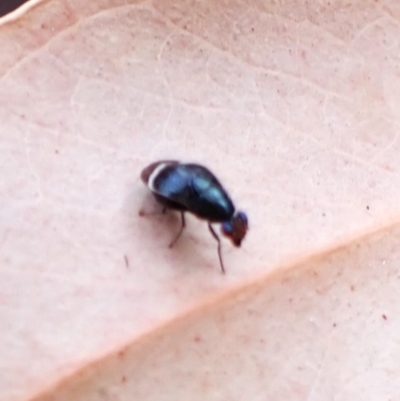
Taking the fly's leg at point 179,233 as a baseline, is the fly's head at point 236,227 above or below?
above

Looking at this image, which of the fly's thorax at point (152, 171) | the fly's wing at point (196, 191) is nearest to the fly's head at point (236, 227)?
the fly's wing at point (196, 191)

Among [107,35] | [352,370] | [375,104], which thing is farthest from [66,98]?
[352,370]

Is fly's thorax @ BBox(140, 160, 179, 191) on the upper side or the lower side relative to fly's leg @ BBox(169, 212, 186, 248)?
upper

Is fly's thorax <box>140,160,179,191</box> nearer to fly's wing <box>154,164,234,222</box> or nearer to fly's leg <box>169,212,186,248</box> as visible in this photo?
fly's wing <box>154,164,234,222</box>

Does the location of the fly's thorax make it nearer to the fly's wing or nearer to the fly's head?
the fly's wing

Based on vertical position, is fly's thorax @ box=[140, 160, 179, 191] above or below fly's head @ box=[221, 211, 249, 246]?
above

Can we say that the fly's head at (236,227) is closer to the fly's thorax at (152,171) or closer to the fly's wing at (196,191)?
the fly's wing at (196,191)

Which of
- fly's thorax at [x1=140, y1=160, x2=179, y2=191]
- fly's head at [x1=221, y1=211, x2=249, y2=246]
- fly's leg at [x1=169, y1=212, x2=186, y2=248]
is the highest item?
fly's thorax at [x1=140, y1=160, x2=179, y2=191]

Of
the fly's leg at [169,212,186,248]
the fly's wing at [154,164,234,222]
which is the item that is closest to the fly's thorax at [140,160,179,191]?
the fly's wing at [154,164,234,222]
